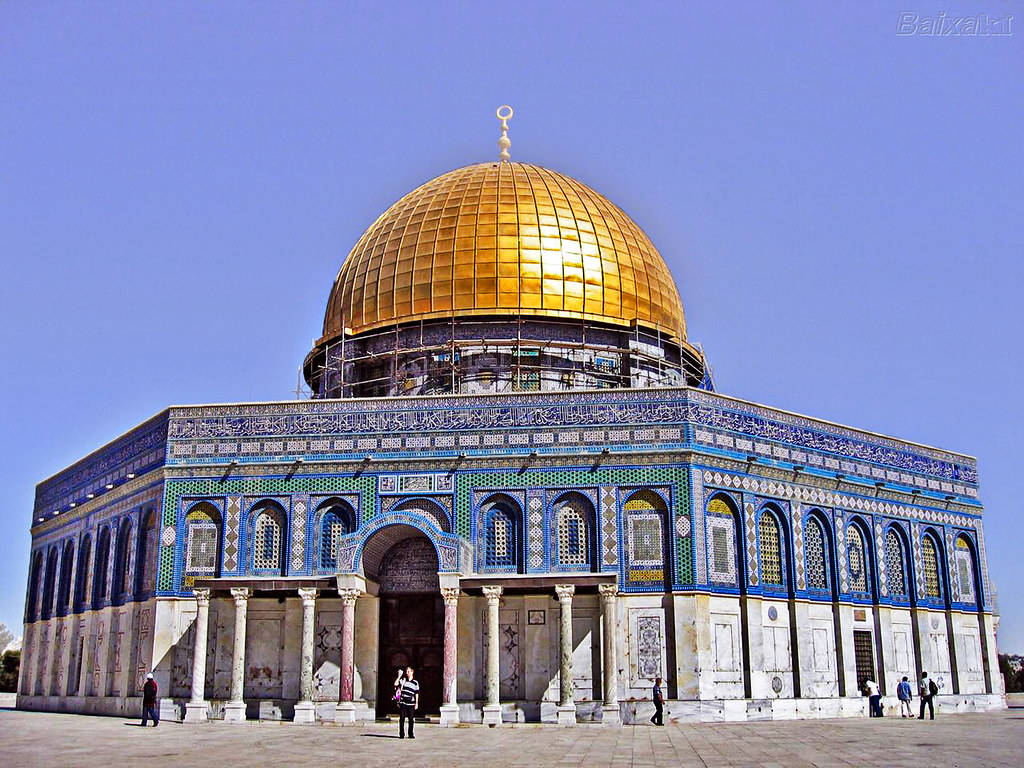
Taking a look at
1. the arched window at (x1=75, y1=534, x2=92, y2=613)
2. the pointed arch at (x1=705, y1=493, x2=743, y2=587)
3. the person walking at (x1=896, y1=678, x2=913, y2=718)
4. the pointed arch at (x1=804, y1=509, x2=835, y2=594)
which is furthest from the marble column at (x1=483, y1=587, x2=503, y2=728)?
the arched window at (x1=75, y1=534, x2=92, y2=613)

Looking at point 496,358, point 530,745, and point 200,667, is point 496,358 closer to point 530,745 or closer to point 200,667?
point 200,667

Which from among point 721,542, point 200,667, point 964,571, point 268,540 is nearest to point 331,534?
point 268,540

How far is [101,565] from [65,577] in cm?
330

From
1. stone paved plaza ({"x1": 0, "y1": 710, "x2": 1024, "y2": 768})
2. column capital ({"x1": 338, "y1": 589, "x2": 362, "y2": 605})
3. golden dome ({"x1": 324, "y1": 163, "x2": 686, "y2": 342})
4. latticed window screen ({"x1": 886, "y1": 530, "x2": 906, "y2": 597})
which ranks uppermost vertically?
golden dome ({"x1": 324, "y1": 163, "x2": 686, "y2": 342})

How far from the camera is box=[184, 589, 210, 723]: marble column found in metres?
24.3

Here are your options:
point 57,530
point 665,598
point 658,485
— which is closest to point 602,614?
point 665,598

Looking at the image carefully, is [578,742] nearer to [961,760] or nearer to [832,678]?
[961,760]

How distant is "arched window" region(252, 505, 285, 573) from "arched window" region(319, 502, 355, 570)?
876 millimetres

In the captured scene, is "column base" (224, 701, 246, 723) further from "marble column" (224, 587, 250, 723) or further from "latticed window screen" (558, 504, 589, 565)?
"latticed window screen" (558, 504, 589, 565)

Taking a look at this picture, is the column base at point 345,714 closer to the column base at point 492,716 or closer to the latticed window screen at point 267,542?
the column base at point 492,716

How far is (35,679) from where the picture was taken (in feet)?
110

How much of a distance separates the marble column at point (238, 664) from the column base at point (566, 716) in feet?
21.5

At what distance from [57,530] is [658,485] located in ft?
61.9

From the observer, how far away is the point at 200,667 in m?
24.4
